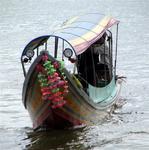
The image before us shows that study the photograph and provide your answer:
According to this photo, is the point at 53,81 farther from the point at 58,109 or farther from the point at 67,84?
the point at 58,109

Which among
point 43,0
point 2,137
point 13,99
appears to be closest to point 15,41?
point 13,99

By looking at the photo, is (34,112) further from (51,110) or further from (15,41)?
(15,41)

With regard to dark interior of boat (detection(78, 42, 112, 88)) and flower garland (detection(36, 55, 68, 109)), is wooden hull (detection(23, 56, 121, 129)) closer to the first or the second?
flower garland (detection(36, 55, 68, 109))

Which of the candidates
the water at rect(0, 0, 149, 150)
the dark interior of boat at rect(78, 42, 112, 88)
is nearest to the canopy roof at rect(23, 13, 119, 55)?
the dark interior of boat at rect(78, 42, 112, 88)

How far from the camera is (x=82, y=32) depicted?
1513cm

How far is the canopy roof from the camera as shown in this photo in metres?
14.1

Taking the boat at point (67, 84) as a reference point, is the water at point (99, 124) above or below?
below

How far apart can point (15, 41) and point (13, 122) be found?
23.0 m

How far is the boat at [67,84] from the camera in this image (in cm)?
1291

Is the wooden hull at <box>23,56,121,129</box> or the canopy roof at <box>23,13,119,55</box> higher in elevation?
the canopy roof at <box>23,13,119,55</box>

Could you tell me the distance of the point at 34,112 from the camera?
13.9 metres

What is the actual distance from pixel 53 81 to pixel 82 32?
279cm

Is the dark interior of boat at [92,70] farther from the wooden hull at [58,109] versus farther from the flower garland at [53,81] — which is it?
the flower garland at [53,81]

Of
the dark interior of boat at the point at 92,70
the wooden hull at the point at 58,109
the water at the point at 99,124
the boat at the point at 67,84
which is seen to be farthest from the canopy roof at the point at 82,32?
the water at the point at 99,124
